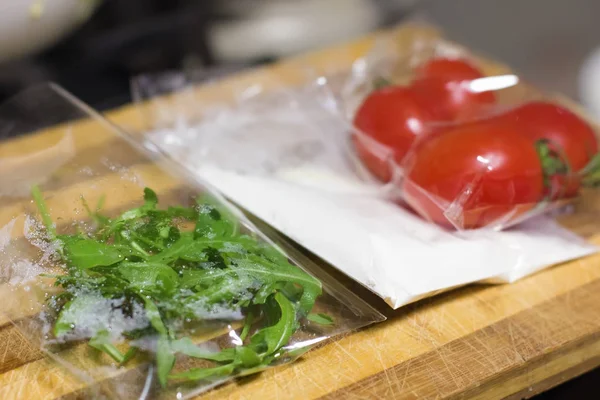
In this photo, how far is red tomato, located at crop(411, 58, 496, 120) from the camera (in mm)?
1010

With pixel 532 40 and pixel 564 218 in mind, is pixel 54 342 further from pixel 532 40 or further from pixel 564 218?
pixel 532 40

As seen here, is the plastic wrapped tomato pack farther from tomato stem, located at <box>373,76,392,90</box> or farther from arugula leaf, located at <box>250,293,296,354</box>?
arugula leaf, located at <box>250,293,296,354</box>

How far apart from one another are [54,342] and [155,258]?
13 centimetres

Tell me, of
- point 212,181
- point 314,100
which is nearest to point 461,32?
point 314,100

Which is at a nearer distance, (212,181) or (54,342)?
(54,342)

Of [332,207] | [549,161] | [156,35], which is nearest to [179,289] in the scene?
[332,207]

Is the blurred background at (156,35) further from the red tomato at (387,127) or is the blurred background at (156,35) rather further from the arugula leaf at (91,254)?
the arugula leaf at (91,254)

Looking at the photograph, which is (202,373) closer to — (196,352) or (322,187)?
(196,352)

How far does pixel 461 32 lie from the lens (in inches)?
81.0

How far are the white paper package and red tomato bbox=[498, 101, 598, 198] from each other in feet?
0.22

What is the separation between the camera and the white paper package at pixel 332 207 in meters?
0.80

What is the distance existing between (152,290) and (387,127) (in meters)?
0.44

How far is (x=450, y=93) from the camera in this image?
1.02 meters

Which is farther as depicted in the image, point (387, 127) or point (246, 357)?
point (387, 127)
